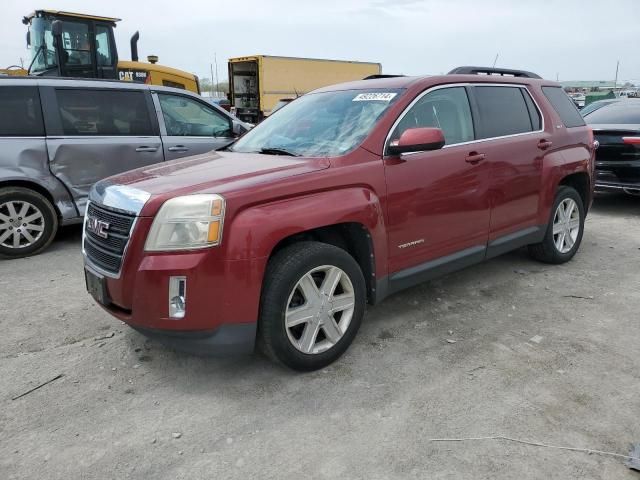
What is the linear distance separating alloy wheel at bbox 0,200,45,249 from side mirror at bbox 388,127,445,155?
415 cm

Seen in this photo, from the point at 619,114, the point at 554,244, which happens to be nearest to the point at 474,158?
the point at 554,244

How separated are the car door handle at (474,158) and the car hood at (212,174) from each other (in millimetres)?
1253

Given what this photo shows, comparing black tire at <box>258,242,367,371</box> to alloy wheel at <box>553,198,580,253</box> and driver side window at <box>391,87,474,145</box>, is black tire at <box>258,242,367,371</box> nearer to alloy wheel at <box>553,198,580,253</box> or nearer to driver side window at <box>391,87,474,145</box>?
driver side window at <box>391,87,474,145</box>

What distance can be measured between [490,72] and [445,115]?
130 centimetres

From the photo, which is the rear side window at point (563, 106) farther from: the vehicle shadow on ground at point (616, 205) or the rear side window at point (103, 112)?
the rear side window at point (103, 112)

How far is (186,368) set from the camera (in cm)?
328

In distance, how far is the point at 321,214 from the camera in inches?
120

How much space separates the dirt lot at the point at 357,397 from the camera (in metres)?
2.43

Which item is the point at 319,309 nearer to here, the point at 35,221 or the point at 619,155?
the point at 35,221

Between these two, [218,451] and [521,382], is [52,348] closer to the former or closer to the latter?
[218,451]

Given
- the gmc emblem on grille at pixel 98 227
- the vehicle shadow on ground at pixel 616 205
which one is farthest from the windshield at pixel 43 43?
the vehicle shadow on ground at pixel 616 205

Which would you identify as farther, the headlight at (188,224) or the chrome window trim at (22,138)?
the chrome window trim at (22,138)

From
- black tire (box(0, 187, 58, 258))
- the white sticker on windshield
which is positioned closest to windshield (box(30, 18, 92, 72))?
black tire (box(0, 187, 58, 258))

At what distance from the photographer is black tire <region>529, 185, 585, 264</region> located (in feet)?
16.3
